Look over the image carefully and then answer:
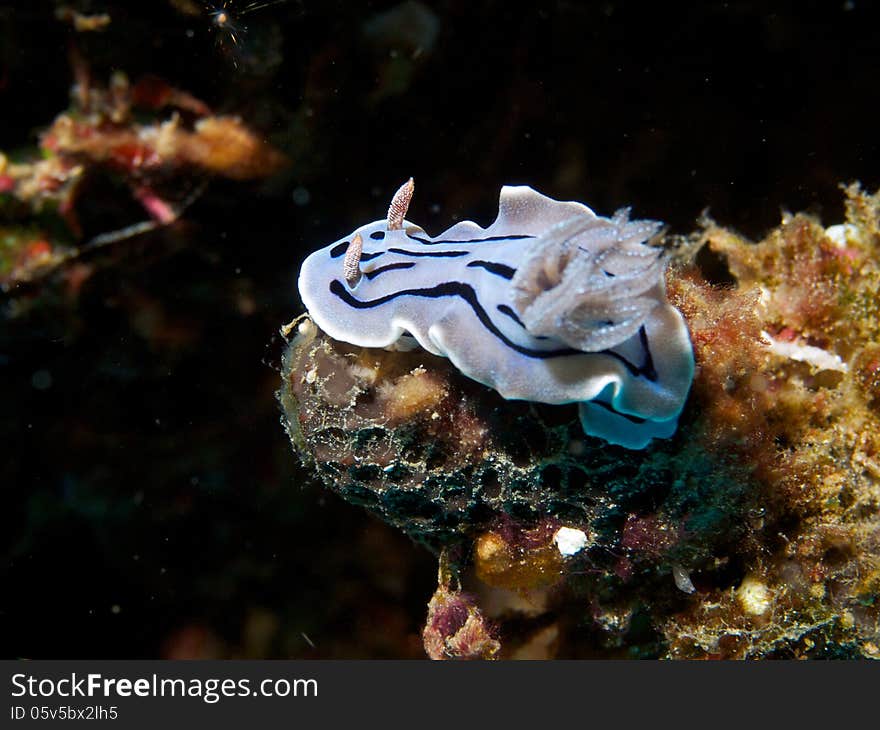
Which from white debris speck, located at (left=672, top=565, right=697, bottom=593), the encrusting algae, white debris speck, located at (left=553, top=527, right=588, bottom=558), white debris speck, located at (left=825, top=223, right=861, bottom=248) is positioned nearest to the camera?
the encrusting algae

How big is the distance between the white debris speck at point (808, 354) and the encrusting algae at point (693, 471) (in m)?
0.01

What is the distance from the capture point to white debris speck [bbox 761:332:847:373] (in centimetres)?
313

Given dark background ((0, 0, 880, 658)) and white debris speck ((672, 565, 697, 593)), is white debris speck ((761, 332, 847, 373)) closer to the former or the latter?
white debris speck ((672, 565, 697, 593))

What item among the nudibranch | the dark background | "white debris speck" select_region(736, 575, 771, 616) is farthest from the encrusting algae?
the dark background

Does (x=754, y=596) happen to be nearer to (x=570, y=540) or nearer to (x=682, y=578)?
(x=682, y=578)

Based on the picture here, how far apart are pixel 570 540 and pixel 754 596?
1088mm

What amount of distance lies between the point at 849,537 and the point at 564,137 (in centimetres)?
311

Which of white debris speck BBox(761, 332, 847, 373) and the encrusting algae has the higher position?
white debris speck BBox(761, 332, 847, 373)

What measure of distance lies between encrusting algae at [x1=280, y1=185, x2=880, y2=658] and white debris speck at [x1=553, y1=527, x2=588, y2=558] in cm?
1

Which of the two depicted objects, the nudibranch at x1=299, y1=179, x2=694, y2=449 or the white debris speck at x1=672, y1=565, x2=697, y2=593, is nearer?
the nudibranch at x1=299, y1=179, x2=694, y2=449

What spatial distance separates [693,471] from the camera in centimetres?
276

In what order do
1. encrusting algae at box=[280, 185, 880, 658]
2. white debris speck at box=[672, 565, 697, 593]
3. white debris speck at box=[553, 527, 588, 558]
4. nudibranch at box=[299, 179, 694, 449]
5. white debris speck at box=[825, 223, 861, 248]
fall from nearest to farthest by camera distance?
nudibranch at box=[299, 179, 694, 449] → encrusting algae at box=[280, 185, 880, 658] → white debris speck at box=[553, 527, 588, 558] → white debris speck at box=[672, 565, 697, 593] → white debris speck at box=[825, 223, 861, 248]

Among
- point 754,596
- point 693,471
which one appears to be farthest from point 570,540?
point 754,596

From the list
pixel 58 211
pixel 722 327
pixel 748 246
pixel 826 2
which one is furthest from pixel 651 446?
pixel 826 2
